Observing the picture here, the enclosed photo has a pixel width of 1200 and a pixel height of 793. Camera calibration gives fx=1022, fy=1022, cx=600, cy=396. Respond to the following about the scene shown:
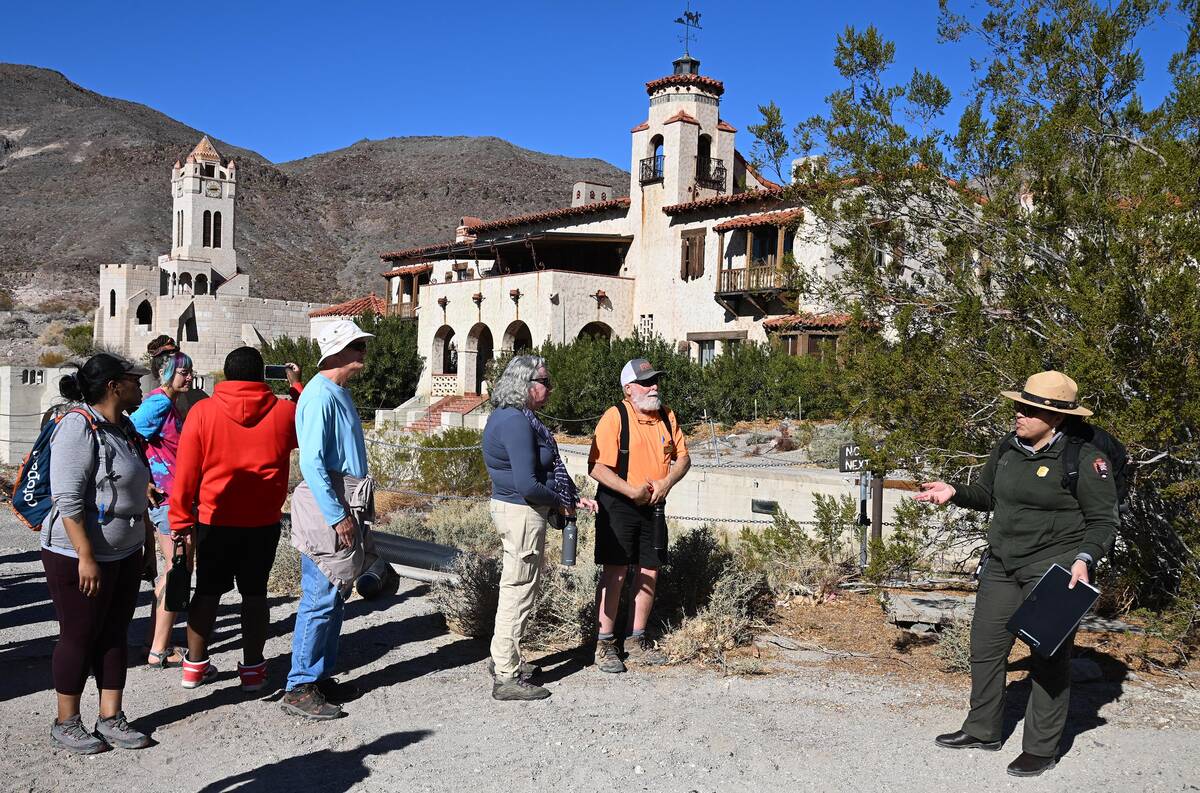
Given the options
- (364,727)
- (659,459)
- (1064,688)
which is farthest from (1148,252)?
(364,727)

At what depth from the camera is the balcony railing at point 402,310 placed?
39.4 metres

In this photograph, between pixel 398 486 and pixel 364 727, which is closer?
pixel 364 727

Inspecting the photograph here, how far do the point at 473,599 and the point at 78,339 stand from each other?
59224mm

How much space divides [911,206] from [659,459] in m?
2.91

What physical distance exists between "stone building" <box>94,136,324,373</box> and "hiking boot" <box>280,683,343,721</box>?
40.9 meters

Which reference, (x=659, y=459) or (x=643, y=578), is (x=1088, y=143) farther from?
(x=643, y=578)

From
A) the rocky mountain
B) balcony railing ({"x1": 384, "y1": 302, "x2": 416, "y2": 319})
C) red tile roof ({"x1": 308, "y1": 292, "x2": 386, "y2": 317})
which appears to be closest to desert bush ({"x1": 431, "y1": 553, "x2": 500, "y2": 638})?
balcony railing ({"x1": 384, "y1": 302, "x2": 416, "y2": 319})

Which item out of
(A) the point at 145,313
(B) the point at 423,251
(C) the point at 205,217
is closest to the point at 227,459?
(B) the point at 423,251

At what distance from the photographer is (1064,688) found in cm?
464

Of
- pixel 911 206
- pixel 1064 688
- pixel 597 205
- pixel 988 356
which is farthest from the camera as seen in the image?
pixel 597 205

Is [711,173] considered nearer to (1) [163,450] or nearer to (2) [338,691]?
(1) [163,450]

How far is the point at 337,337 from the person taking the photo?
5.33 m

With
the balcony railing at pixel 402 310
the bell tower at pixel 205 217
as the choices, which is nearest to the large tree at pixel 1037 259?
the balcony railing at pixel 402 310

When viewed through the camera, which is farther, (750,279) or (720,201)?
(720,201)
